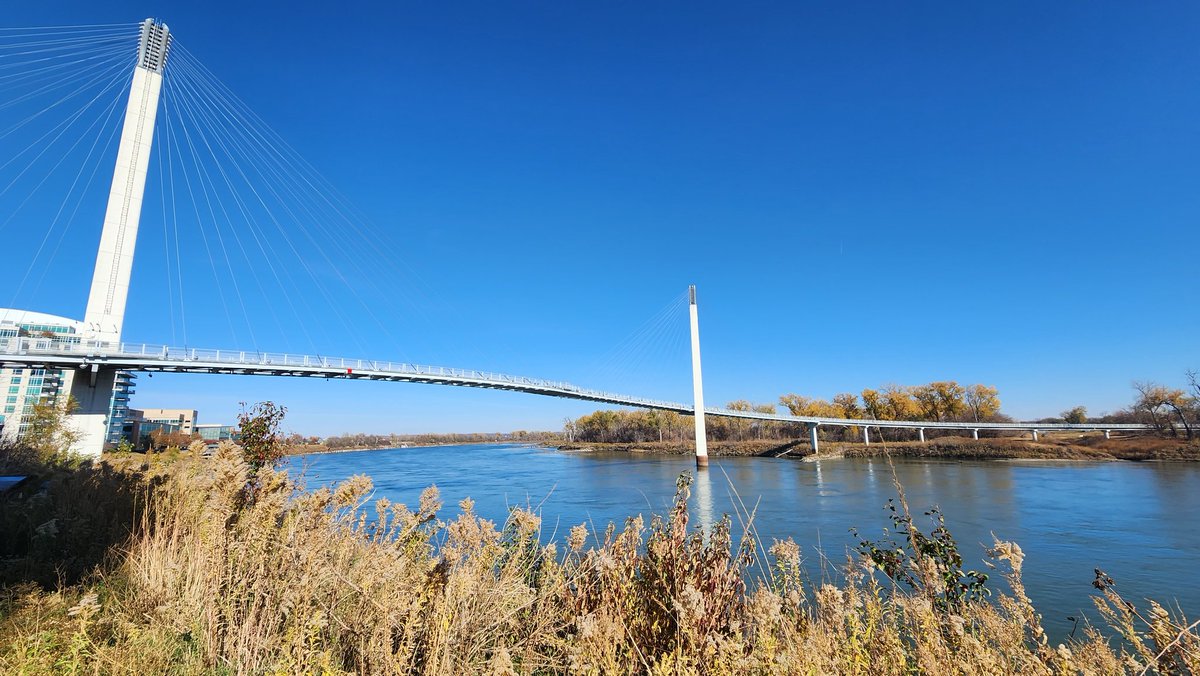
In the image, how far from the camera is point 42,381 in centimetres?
4231

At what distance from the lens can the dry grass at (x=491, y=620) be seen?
1.91 m

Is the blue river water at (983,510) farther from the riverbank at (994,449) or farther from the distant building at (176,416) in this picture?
the distant building at (176,416)

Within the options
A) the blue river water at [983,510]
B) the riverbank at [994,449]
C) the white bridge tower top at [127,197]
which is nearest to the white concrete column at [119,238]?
the white bridge tower top at [127,197]

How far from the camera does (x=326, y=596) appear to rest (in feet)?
9.09

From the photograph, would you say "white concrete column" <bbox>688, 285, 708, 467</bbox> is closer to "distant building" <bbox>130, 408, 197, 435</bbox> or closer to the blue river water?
the blue river water

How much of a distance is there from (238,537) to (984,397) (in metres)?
86.1

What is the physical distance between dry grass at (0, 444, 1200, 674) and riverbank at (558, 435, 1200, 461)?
4534 cm

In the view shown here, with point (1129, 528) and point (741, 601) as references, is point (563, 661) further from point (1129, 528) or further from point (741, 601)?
point (1129, 528)

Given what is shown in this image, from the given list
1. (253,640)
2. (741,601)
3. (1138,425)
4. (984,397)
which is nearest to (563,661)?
(741,601)

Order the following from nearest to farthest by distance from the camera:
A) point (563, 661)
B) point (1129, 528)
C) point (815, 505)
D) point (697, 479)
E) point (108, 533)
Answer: point (563, 661) < point (108, 533) < point (1129, 528) < point (815, 505) < point (697, 479)

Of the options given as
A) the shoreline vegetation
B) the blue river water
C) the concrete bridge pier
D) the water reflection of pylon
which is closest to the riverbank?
the blue river water

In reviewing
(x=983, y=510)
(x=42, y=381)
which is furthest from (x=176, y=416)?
(x=983, y=510)

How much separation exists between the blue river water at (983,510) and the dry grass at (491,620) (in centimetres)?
66

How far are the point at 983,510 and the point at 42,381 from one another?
66116 mm
